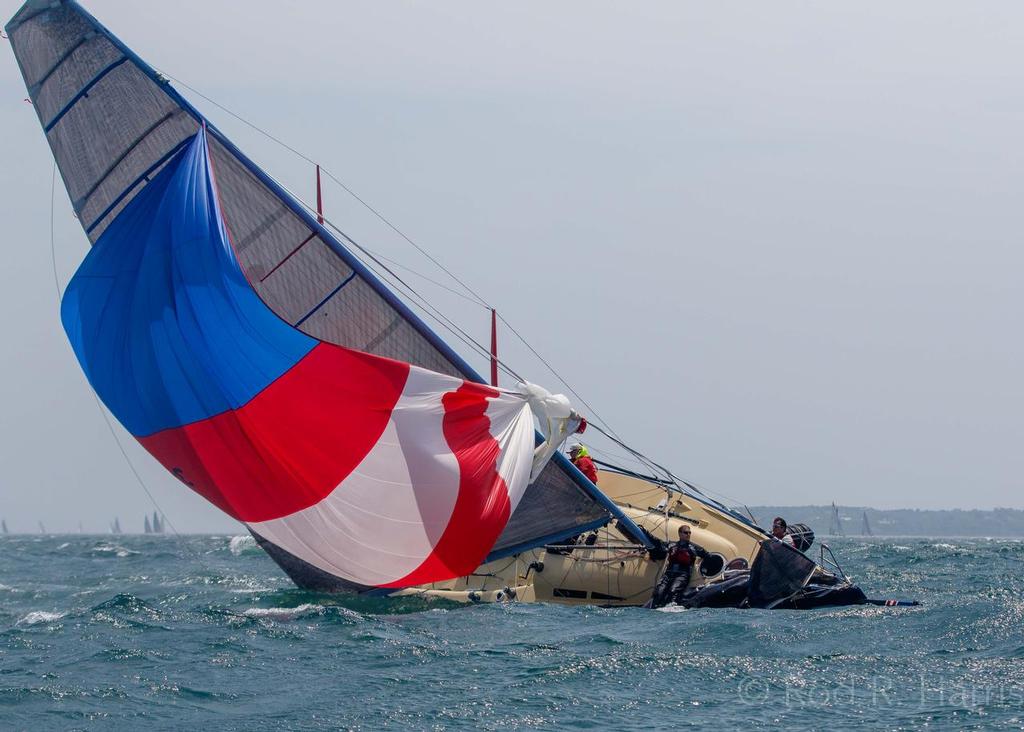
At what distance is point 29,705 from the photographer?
38.0 ft

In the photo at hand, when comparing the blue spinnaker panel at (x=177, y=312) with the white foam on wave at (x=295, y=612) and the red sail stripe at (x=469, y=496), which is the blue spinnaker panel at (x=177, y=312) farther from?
the white foam on wave at (x=295, y=612)

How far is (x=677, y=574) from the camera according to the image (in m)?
17.9

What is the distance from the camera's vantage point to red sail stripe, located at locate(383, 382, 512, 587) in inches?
604

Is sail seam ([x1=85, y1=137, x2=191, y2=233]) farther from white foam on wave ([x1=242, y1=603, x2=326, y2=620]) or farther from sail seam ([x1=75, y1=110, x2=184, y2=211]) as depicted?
white foam on wave ([x1=242, y1=603, x2=326, y2=620])

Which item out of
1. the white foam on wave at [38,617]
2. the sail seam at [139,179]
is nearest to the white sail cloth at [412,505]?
the white foam on wave at [38,617]

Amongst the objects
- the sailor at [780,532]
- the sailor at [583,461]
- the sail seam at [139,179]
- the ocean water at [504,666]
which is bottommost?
the ocean water at [504,666]

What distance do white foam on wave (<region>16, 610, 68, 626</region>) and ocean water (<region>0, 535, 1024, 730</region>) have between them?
0.08 m

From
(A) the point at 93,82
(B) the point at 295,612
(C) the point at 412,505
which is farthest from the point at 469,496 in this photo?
(A) the point at 93,82

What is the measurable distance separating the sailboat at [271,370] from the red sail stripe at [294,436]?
0.02 metres

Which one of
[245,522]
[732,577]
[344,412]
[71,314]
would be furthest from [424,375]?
[732,577]

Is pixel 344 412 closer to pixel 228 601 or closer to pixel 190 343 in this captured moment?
pixel 190 343

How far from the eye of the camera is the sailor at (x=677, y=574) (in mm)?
17750

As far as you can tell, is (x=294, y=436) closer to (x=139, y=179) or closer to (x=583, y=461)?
(x=139, y=179)

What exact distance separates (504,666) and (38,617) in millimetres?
8179
